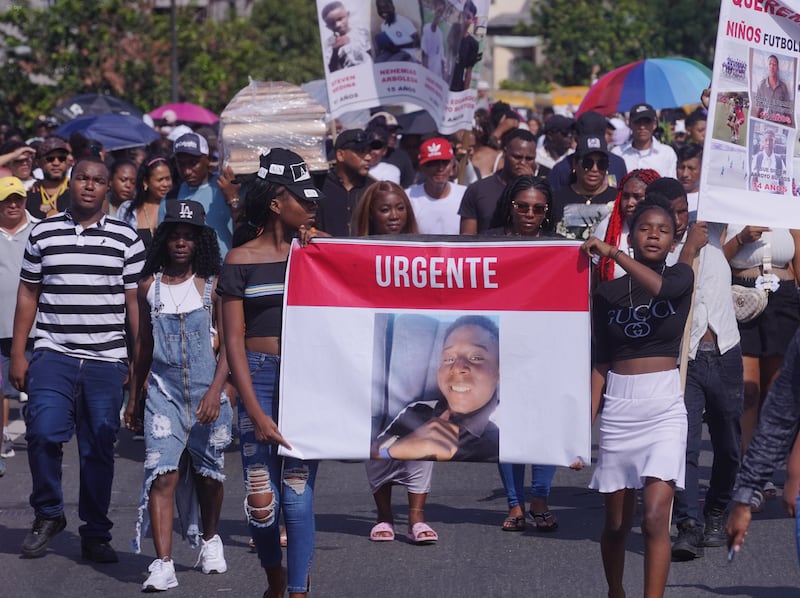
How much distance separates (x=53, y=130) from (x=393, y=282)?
1472 cm

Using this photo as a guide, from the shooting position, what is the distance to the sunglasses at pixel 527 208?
7.94 metres

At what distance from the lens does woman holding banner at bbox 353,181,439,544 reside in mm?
8297

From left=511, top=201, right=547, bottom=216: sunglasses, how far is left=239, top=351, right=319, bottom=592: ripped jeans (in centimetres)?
192

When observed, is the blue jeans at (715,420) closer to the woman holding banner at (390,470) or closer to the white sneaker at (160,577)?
the woman holding banner at (390,470)

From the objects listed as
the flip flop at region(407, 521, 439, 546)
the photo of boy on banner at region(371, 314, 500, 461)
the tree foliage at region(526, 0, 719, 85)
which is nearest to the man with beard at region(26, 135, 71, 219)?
the flip flop at region(407, 521, 439, 546)

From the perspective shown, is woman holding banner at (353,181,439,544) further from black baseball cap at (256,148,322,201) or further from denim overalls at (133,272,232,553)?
black baseball cap at (256,148,322,201)

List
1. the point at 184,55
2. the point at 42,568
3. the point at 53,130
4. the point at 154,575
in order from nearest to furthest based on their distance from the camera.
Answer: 1. the point at 154,575
2. the point at 42,568
3. the point at 53,130
4. the point at 184,55

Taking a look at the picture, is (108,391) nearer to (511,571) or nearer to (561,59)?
(511,571)

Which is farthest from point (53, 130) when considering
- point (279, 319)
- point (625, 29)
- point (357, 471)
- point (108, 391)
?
point (625, 29)

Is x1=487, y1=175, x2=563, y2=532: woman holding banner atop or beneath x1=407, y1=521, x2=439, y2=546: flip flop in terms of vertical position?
atop

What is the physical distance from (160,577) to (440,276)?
2.06m

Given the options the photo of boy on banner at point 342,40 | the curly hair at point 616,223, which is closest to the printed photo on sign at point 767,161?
the curly hair at point 616,223

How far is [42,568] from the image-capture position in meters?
7.91

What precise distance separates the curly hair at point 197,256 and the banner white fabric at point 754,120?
2.36 m
